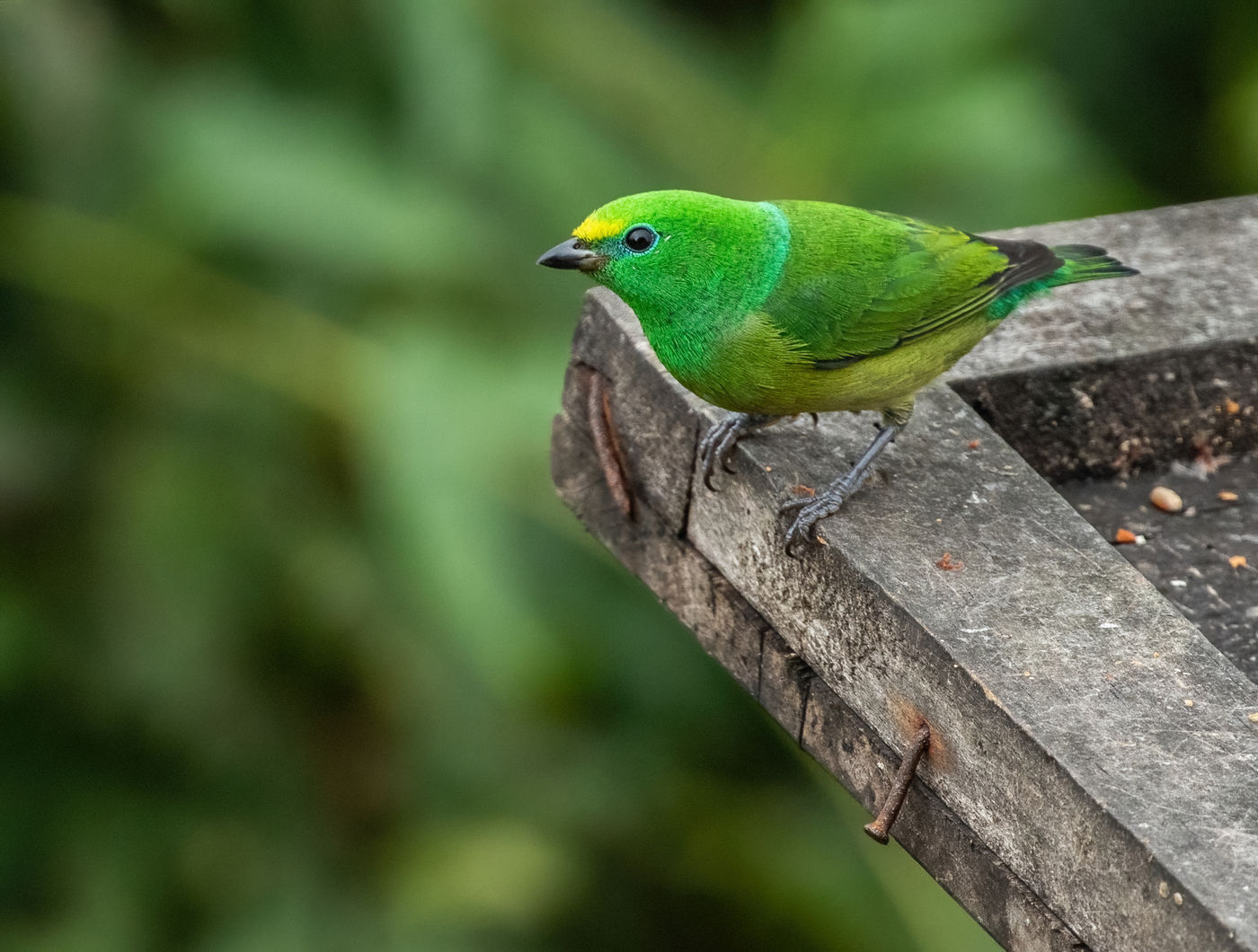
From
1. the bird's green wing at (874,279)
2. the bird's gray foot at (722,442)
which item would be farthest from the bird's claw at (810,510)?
the bird's green wing at (874,279)

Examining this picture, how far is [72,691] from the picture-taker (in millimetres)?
4848

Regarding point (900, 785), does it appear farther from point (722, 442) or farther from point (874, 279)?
point (874, 279)

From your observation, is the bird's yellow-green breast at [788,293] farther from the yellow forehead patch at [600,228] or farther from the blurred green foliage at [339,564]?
the blurred green foliage at [339,564]

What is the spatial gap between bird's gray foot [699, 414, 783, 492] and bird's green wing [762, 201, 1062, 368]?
0.59ft

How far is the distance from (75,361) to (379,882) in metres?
1.84

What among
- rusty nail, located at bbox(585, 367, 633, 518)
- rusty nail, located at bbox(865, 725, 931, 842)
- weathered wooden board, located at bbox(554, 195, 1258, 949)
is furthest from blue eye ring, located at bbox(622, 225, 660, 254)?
rusty nail, located at bbox(865, 725, 931, 842)

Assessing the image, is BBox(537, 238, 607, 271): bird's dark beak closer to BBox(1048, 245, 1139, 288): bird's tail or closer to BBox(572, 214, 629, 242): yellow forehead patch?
BBox(572, 214, 629, 242): yellow forehead patch

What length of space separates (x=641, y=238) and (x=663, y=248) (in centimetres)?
4

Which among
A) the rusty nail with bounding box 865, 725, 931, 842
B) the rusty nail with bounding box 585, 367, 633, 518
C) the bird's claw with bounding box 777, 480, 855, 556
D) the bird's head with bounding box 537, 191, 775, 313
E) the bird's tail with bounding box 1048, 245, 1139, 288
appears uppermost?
the bird's head with bounding box 537, 191, 775, 313

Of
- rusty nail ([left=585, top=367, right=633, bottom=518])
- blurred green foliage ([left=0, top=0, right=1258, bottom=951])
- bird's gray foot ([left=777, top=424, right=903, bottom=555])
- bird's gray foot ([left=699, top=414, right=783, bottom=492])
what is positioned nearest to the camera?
bird's gray foot ([left=777, top=424, right=903, bottom=555])

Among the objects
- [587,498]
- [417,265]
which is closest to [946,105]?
[417,265]

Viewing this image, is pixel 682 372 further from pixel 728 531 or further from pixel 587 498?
pixel 587 498

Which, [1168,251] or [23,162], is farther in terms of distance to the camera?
[23,162]

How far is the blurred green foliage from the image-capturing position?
471 cm
